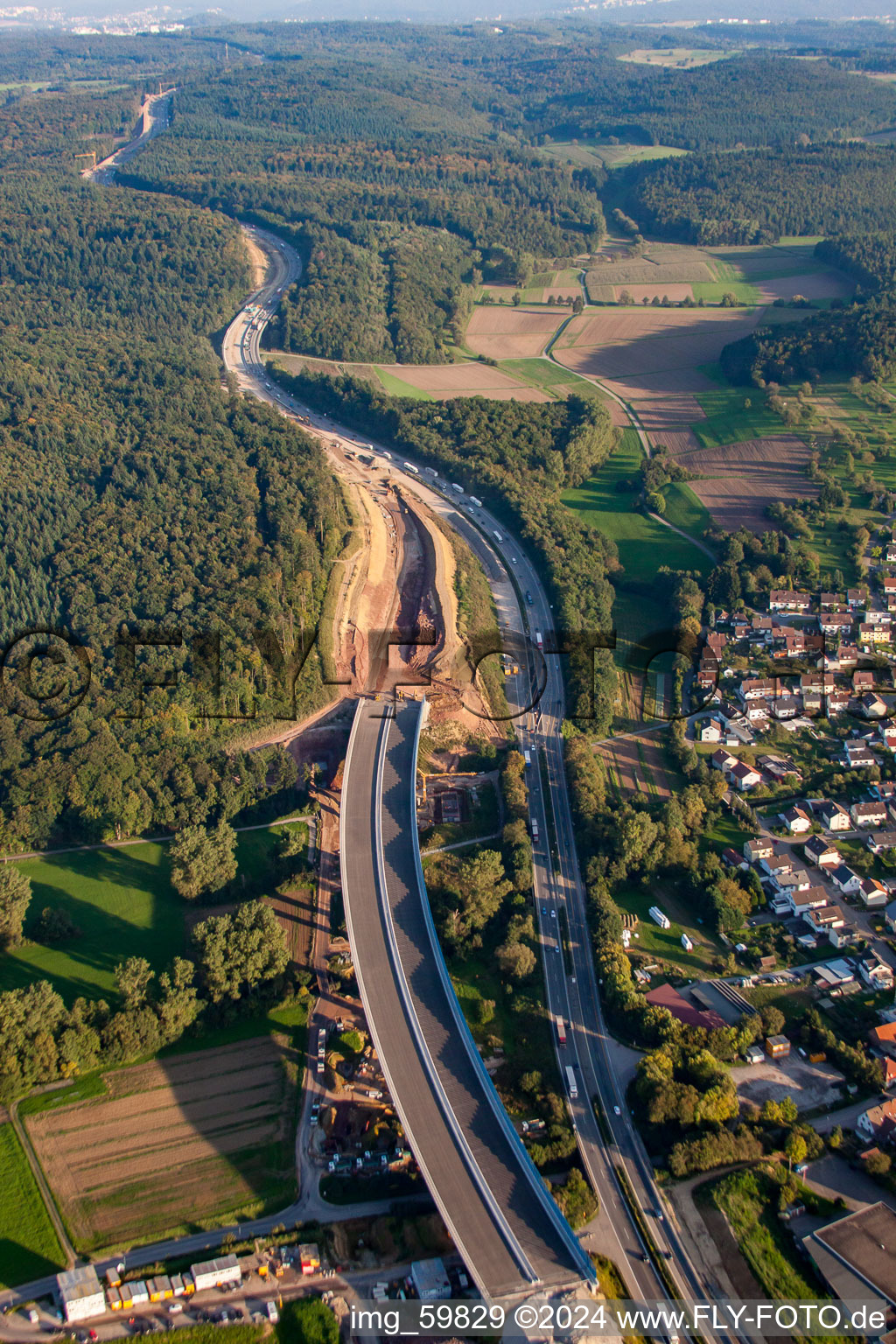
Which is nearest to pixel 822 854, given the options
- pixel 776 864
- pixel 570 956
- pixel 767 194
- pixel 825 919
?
pixel 776 864

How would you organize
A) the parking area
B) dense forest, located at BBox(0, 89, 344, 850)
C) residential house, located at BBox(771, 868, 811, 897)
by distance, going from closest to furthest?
1. the parking area
2. residential house, located at BBox(771, 868, 811, 897)
3. dense forest, located at BBox(0, 89, 344, 850)

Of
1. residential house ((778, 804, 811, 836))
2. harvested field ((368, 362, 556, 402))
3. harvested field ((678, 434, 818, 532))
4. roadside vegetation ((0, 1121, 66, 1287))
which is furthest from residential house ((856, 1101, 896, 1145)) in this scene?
harvested field ((368, 362, 556, 402))

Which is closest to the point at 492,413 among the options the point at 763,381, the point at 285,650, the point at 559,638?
the point at 763,381

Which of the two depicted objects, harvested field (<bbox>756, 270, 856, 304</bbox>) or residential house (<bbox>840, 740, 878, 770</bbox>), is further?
harvested field (<bbox>756, 270, 856, 304</bbox>)

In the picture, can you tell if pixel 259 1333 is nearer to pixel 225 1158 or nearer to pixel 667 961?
pixel 225 1158

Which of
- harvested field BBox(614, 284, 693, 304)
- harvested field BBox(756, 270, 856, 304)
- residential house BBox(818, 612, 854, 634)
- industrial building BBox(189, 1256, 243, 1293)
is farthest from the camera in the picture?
harvested field BBox(614, 284, 693, 304)

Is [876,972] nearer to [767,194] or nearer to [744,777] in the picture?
[744,777]

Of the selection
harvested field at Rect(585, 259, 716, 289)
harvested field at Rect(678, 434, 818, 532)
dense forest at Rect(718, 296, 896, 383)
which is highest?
harvested field at Rect(585, 259, 716, 289)

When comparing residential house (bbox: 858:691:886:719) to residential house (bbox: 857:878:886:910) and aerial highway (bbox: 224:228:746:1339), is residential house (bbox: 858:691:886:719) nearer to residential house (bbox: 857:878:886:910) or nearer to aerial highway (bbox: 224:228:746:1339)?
residential house (bbox: 857:878:886:910)
